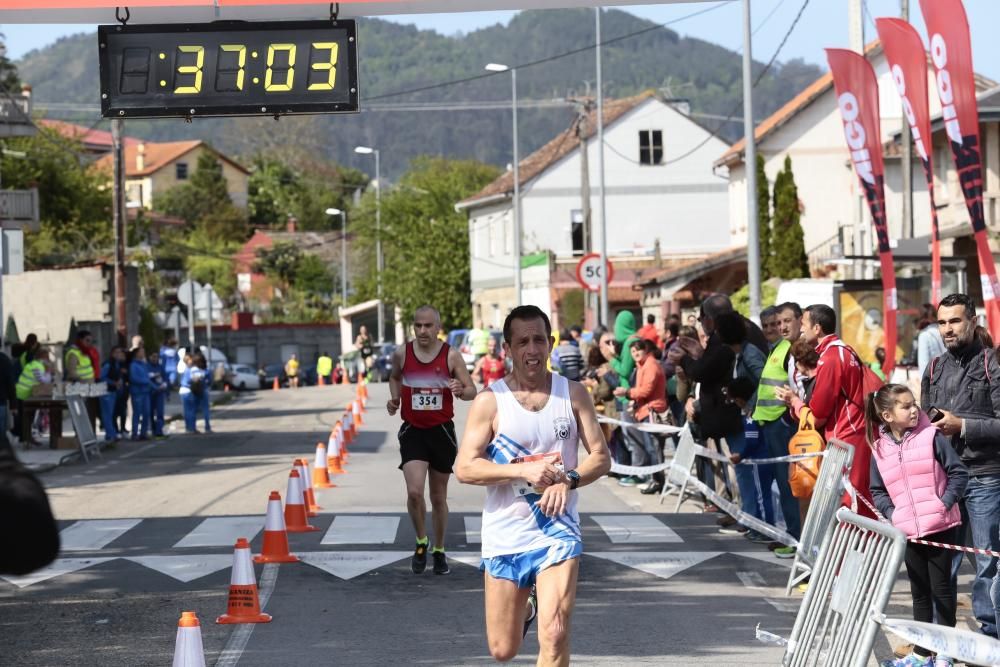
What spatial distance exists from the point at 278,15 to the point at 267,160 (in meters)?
137

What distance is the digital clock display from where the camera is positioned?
40.0 ft

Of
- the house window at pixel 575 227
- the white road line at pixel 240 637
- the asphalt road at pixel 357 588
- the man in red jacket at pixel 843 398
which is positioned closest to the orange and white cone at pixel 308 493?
the asphalt road at pixel 357 588

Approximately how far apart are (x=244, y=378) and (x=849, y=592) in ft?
209

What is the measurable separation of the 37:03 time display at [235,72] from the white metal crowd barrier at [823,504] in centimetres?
462

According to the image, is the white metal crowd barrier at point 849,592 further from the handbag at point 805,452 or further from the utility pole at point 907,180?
the utility pole at point 907,180

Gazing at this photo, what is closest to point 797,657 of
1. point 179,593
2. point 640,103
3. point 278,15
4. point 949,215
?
point 179,593

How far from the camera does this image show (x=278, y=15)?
1244 centimetres

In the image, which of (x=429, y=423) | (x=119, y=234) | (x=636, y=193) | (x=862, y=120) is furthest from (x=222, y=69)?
(x=636, y=193)

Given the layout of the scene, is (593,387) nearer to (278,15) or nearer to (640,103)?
(278,15)

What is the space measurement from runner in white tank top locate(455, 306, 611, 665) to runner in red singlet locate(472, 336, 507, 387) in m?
27.2

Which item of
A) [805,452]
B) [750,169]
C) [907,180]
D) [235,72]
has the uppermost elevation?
[907,180]

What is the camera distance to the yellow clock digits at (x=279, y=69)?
12172 millimetres

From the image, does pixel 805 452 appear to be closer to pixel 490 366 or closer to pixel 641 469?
pixel 641 469

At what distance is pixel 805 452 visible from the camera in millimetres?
12227
